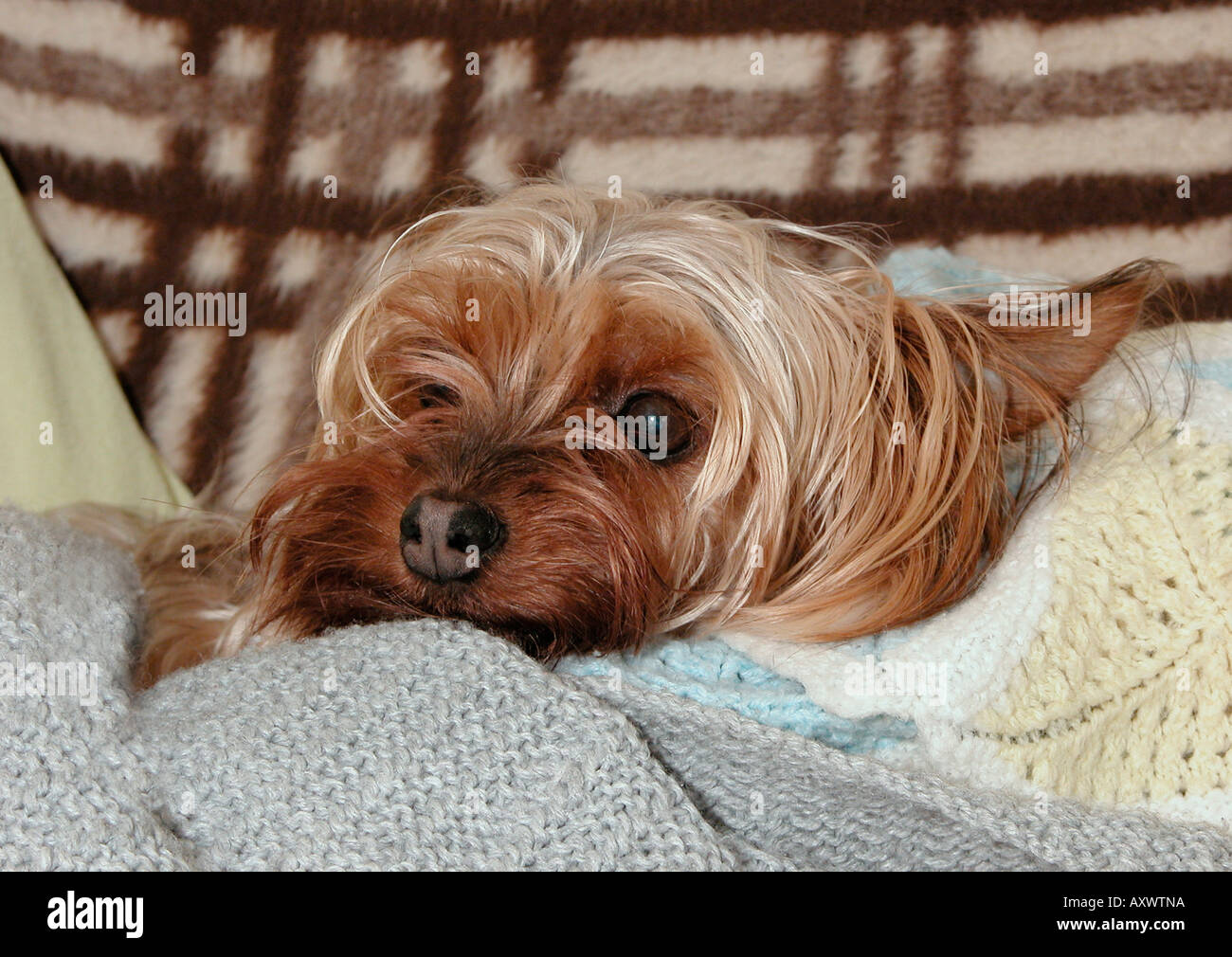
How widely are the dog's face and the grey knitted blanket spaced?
18 centimetres

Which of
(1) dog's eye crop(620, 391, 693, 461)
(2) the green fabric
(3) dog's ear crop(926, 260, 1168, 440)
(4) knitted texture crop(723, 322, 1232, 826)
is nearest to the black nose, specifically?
(1) dog's eye crop(620, 391, 693, 461)

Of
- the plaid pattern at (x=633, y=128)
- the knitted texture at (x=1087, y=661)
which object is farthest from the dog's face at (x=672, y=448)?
the plaid pattern at (x=633, y=128)

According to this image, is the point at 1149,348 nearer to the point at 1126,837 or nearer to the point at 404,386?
the point at 1126,837

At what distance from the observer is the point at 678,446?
197cm

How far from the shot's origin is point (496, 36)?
2.79 m

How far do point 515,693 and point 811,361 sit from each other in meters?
0.82

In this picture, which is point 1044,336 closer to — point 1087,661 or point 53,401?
point 1087,661

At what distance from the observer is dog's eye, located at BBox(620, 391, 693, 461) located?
1.94 m

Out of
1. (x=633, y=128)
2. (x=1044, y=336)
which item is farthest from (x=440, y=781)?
(x=633, y=128)

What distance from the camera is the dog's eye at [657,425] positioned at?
6.37 ft

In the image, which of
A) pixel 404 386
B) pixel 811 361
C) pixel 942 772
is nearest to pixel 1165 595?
pixel 942 772

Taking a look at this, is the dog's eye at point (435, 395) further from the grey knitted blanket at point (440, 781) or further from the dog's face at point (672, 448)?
the grey knitted blanket at point (440, 781)

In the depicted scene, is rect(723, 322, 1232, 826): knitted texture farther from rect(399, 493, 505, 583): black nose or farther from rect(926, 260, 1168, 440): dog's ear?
rect(399, 493, 505, 583): black nose

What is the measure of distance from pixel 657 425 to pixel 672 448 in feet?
0.15
